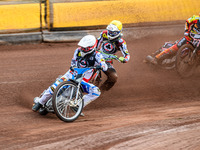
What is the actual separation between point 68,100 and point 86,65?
1006 mm

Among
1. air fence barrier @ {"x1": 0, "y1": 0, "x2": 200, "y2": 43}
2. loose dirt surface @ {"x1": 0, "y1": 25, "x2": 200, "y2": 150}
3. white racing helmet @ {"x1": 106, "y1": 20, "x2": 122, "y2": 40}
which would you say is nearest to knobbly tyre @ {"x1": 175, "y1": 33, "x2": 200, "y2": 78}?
loose dirt surface @ {"x1": 0, "y1": 25, "x2": 200, "y2": 150}

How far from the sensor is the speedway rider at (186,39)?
11.0 m

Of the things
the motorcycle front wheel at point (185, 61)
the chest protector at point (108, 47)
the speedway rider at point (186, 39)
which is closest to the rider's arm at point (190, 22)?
the speedway rider at point (186, 39)

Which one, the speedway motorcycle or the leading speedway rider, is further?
the leading speedway rider

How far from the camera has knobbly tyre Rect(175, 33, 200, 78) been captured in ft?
36.1

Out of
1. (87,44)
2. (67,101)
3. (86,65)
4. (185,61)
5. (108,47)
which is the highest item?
(87,44)

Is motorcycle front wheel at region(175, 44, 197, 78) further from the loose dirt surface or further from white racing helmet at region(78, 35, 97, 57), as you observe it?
white racing helmet at region(78, 35, 97, 57)

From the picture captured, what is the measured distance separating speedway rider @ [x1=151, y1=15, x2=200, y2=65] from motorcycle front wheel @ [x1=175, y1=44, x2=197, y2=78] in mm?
294

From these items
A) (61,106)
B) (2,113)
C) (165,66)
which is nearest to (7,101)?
(2,113)

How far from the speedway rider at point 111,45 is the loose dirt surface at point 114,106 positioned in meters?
0.50

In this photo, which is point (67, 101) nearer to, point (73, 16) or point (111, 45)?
point (111, 45)

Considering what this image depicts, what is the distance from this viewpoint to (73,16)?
13.2 meters

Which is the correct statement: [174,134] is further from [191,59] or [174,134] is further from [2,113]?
[191,59]

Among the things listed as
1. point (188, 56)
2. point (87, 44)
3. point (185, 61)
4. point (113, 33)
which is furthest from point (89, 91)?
point (188, 56)
